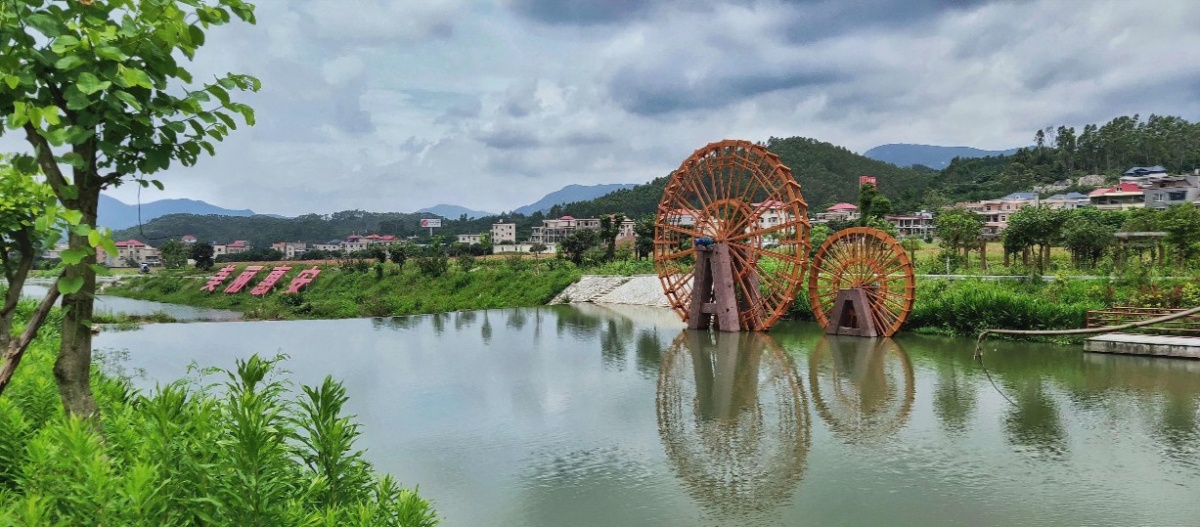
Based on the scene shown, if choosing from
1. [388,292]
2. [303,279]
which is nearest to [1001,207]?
[388,292]

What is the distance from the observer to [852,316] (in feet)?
58.9

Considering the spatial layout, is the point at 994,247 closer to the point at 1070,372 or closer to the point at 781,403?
the point at 1070,372

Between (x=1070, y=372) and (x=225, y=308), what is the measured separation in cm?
3324

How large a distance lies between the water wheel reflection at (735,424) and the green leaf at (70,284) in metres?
5.45

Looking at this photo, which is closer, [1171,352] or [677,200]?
[1171,352]

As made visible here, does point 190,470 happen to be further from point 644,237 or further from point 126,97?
point 644,237

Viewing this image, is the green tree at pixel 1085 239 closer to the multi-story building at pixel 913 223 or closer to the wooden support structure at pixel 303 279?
the multi-story building at pixel 913 223

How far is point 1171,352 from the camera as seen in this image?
13281 millimetres

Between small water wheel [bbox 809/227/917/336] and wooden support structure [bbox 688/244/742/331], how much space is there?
2.07m

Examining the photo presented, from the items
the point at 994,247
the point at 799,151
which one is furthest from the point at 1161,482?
the point at 799,151

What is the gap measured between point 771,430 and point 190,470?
7.59 m

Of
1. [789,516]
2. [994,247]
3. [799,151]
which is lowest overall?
[789,516]

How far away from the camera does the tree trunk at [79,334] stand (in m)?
2.35

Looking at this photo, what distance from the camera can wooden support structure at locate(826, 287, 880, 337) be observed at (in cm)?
1728
